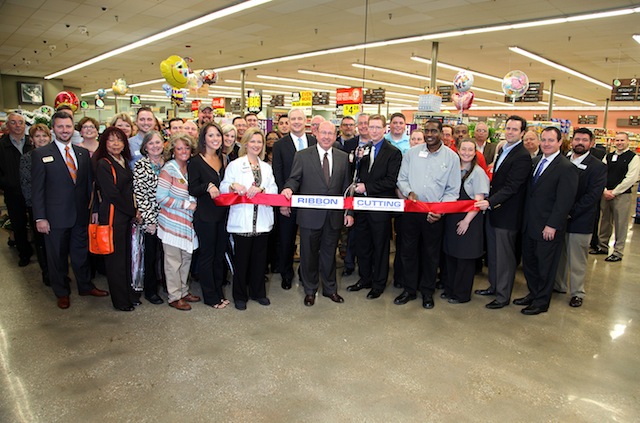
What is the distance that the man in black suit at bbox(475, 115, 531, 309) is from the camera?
3.72m

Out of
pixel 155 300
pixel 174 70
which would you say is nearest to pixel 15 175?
pixel 155 300

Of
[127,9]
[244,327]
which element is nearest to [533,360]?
[244,327]

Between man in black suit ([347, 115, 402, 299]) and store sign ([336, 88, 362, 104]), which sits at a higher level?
store sign ([336, 88, 362, 104])

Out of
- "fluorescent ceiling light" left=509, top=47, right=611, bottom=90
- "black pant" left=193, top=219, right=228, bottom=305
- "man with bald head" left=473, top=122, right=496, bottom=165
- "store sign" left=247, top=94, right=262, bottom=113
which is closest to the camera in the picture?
"black pant" left=193, top=219, right=228, bottom=305

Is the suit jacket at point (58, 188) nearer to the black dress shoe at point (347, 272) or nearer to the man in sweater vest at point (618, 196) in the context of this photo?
the black dress shoe at point (347, 272)

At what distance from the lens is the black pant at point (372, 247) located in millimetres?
3949

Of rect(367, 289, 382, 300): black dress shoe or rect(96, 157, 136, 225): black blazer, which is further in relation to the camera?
rect(367, 289, 382, 300): black dress shoe

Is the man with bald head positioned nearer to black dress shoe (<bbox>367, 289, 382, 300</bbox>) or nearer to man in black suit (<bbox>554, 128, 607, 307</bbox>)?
man in black suit (<bbox>554, 128, 607, 307</bbox>)

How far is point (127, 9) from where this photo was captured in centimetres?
832

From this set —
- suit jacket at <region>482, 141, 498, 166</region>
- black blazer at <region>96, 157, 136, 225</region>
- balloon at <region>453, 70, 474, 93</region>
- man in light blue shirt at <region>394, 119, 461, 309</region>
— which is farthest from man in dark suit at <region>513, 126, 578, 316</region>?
balloon at <region>453, 70, 474, 93</region>

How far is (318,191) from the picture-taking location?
147 inches

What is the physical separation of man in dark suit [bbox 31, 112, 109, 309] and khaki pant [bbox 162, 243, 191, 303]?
0.89 metres

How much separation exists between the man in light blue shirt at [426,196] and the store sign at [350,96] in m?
8.22

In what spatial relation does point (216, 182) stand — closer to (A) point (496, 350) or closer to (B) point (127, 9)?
(A) point (496, 350)
